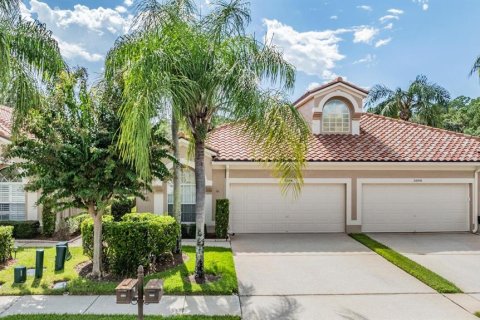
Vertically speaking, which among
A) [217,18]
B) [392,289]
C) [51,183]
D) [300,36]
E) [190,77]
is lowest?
[392,289]

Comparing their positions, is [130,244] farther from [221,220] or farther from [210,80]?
[221,220]

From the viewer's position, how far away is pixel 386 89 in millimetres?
A: 26703

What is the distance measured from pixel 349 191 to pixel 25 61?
13109 millimetres

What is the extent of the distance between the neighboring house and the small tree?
5.82 m

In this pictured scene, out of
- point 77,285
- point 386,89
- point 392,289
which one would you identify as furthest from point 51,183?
point 386,89

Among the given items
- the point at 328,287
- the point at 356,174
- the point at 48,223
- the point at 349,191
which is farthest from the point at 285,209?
the point at 48,223

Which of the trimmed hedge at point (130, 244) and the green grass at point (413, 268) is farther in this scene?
the trimmed hedge at point (130, 244)

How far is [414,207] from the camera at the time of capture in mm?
16000

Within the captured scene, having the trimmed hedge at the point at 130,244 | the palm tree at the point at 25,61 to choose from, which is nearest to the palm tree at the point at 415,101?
the trimmed hedge at the point at 130,244

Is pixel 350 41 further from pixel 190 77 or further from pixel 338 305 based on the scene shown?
pixel 338 305

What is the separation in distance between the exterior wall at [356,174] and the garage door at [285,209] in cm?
45

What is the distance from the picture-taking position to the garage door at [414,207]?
1592 cm

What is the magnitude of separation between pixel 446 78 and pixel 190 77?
25184mm

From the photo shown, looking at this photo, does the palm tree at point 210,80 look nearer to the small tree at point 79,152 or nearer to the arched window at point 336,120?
the small tree at point 79,152
